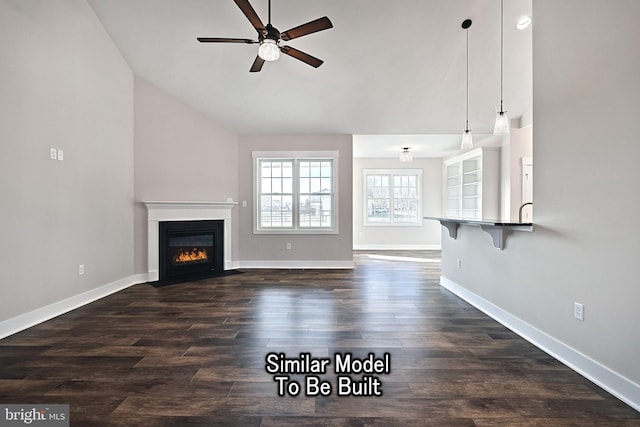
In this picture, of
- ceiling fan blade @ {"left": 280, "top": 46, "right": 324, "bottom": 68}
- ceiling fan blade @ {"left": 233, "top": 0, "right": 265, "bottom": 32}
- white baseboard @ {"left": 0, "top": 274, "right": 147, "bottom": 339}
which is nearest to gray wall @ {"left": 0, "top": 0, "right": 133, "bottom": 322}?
white baseboard @ {"left": 0, "top": 274, "right": 147, "bottom": 339}

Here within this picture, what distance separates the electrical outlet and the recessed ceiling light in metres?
3.47

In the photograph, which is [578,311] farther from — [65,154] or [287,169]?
[65,154]

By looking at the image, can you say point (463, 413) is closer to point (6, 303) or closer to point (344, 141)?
point (6, 303)

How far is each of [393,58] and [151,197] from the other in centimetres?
422

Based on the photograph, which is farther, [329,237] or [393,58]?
[329,237]

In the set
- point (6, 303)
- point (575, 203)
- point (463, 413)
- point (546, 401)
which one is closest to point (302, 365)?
point (463, 413)

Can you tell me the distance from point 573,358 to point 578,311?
1.14ft

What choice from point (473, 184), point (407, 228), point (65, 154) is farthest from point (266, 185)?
point (473, 184)

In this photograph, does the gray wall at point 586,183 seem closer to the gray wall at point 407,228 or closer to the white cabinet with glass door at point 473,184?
the white cabinet with glass door at point 473,184

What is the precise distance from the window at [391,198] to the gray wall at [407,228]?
0.17 meters

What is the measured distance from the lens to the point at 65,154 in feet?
11.2

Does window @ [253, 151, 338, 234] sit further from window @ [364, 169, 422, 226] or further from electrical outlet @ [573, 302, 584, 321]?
electrical outlet @ [573, 302, 584, 321]

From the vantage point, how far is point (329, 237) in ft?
19.6

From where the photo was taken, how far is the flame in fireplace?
526 cm
